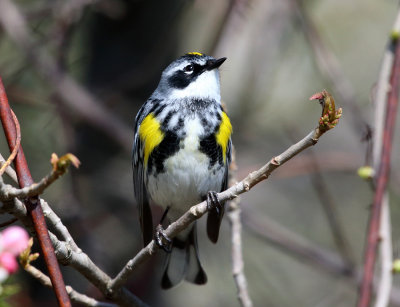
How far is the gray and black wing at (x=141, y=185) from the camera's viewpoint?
115 inches

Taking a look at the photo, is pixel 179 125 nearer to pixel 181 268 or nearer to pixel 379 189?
pixel 181 268

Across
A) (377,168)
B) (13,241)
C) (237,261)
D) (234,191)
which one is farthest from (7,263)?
(377,168)

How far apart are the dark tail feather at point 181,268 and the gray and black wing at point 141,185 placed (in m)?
0.18

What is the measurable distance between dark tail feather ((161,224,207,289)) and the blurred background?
0.76 m

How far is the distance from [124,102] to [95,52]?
1.58 feet

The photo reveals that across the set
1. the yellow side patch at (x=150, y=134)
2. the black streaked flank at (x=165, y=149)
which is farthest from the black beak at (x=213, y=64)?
the black streaked flank at (x=165, y=149)

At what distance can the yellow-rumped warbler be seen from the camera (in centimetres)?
280

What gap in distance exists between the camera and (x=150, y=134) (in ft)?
9.34

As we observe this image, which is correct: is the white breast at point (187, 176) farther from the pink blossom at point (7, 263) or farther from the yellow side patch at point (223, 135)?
the pink blossom at point (7, 263)

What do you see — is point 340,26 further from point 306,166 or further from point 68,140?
point 68,140

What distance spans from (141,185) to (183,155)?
0.39 metres

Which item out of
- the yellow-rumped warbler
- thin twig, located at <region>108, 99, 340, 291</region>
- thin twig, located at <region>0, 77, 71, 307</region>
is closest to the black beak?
the yellow-rumped warbler

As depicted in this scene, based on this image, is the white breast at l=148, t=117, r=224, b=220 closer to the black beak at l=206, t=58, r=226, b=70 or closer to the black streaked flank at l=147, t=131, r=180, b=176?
the black streaked flank at l=147, t=131, r=180, b=176

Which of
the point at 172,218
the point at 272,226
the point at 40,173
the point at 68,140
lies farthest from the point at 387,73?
the point at 40,173
